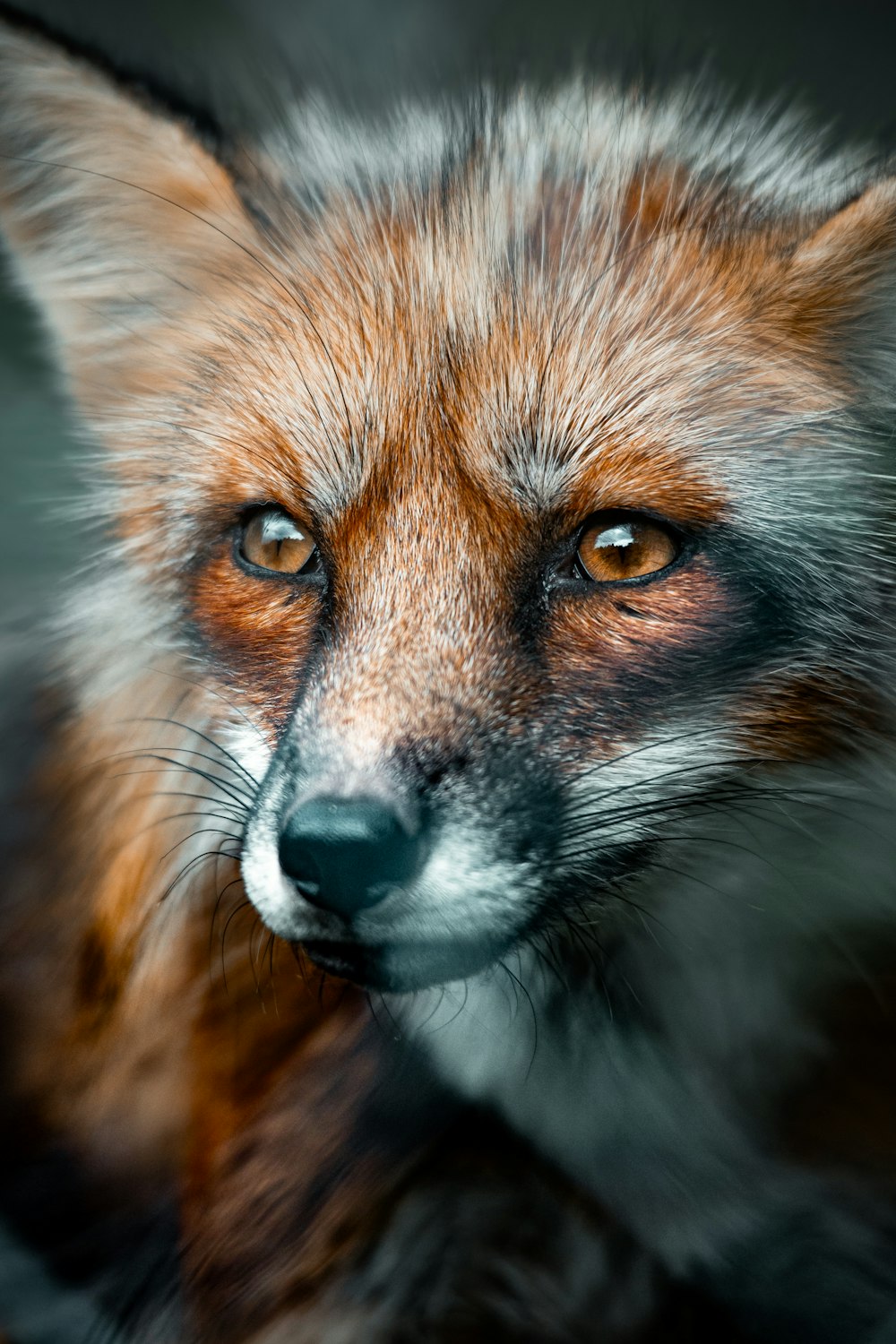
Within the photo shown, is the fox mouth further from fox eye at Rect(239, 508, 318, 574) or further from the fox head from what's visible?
fox eye at Rect(239, 508, 318, 574)

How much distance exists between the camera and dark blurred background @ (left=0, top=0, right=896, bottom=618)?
0.87 metres

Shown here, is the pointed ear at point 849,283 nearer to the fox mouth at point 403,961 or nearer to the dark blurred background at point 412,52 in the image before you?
the dark blurred background at point 412,52

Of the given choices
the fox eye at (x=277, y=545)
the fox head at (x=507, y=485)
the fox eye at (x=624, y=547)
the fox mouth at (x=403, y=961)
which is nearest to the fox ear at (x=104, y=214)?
the fox head at (x=507, y=485)

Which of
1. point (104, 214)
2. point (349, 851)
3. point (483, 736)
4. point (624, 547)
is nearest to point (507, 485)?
point (624, 547)

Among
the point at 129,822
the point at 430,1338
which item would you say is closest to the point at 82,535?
the point at 129,822

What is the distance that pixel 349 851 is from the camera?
0.75 metres

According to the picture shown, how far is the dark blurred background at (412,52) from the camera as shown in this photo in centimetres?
87

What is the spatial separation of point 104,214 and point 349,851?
0.73 meters

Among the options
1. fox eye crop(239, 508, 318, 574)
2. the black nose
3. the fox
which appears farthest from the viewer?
fox eye crop(239, 508, 318, 574)

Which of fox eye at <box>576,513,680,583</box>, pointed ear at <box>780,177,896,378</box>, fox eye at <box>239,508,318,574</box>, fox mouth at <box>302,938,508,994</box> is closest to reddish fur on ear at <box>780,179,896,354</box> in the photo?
pointed ear at <box>780,177,896,378</box>

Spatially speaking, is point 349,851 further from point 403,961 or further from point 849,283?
point 849,283

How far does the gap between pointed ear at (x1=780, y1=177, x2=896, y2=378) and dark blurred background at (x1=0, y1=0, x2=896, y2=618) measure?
0.08 m

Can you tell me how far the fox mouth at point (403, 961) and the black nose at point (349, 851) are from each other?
4 cm

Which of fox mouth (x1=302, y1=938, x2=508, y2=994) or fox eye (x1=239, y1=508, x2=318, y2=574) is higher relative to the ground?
fox eye (x1=239, y1=508, x2=318, y2=574)
